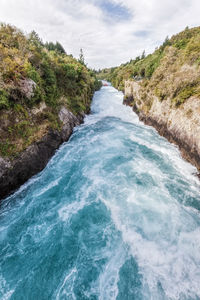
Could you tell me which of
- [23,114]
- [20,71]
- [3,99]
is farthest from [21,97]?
[20,71]

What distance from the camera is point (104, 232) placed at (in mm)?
8375

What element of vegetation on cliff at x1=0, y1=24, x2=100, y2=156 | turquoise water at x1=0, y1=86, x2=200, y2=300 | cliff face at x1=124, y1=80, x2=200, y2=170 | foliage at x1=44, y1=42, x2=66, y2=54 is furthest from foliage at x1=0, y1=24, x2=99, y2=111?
foliage at x1=44, y1=42, x2=66, y2=54

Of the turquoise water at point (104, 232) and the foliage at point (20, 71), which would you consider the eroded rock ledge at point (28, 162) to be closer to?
the turquoise water at point (104, 232)

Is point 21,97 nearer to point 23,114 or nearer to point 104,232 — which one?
point 23,114

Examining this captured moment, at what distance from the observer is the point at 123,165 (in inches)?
556

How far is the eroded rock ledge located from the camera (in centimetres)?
975

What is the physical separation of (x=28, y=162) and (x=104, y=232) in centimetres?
872

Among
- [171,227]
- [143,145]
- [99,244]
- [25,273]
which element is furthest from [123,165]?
[25,273]

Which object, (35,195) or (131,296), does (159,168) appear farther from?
(35,195)

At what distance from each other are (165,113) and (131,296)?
2020cm

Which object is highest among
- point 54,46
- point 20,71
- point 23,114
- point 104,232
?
point 54,46

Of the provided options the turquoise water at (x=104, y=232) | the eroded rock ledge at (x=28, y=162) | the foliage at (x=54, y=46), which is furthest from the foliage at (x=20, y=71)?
the foliage at (x=54, y=46)

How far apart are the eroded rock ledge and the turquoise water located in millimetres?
712

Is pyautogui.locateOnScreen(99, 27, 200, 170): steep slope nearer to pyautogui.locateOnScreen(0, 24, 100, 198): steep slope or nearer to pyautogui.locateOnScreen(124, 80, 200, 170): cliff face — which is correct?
pyautogui.locateOnScreen(124, 80, 200, 170): cliff face
